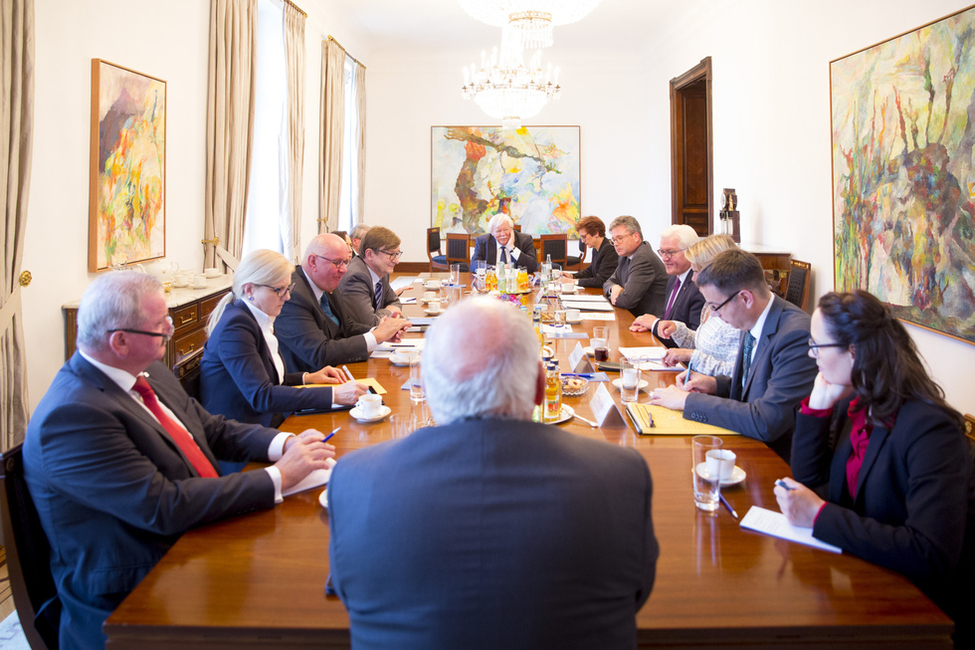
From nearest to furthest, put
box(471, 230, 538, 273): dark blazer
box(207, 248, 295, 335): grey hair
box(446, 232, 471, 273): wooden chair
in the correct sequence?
box(207, 248, 295, 335): grey hair < box(471, 230, 538, 273): dark blazer < box(446, 232, 471, 273): wooden chair

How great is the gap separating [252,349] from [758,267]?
6.61 ft

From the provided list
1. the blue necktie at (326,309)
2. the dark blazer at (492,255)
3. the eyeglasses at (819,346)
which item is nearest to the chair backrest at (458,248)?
the dark blazer at (492,255)

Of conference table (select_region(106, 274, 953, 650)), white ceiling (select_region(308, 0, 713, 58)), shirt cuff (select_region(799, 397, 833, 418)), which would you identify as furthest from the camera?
white ceiling (select_region(308, 0, 713, 58))

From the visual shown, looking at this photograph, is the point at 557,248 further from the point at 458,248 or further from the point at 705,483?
the point at 705,483

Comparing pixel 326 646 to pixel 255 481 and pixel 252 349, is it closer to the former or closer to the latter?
pixel 255 481

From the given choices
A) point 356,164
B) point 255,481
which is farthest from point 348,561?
point 356,164

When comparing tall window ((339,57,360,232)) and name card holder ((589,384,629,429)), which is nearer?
name card holder ((589,384,629,429))

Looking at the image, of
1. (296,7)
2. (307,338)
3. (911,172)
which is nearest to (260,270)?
(307,338)

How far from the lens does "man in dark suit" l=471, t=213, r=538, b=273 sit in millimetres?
8086

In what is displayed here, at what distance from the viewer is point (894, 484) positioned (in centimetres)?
176

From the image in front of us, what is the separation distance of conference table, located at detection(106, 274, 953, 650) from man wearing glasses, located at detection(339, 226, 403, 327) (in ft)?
10.0

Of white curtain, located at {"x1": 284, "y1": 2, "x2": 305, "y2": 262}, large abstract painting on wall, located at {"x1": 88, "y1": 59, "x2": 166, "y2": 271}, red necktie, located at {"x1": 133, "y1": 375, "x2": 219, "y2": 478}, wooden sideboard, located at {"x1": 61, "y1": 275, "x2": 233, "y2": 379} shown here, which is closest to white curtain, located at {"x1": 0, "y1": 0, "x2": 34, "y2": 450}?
wooden sideboard, located at {"x1": 61, "y1": 275, "x2": 233, "y2": 379}

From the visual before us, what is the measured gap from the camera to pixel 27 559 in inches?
66.9

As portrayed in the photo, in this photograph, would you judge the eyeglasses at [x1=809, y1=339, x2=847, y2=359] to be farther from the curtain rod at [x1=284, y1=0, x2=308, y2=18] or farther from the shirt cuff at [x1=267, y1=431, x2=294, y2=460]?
the curtain rod at [x1=284, y1=0, x2=308, y2=18]
